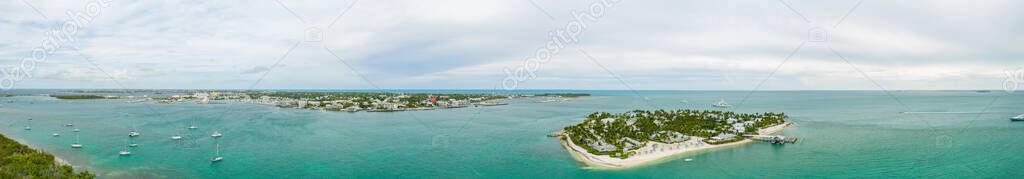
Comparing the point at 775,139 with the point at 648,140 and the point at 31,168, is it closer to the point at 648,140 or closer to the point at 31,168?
the point at 648,140

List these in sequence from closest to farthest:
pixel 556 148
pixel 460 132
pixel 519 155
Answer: pixel 519 155, pixel 556 148, pixel 460 132

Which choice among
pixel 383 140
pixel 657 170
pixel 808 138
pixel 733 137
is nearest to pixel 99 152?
pixel 383 140

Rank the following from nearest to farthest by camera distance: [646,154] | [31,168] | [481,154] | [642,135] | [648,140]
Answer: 1. [31,168]
2. [646,154]
3. [481,154]
4. [648,140]
5. [642,135]

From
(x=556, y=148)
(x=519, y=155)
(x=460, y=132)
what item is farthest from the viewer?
(x=460, y=132)

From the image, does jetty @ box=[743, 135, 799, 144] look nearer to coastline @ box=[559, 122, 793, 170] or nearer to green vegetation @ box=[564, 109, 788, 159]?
coastline @ box=[559, 122, 793, 170]

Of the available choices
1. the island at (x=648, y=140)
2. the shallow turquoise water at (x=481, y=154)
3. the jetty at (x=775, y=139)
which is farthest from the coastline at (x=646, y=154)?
the jetty at (x=775, y=139)

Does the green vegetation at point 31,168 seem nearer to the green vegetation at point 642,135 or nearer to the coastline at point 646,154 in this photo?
the coastline at point 646,154

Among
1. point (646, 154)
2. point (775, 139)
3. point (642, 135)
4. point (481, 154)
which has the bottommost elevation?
point (481, 154)

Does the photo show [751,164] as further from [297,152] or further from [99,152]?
[99,152]

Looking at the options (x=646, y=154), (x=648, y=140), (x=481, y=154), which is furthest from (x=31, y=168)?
(x=648, y=140)

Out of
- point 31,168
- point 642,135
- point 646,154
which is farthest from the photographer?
point 642,135
